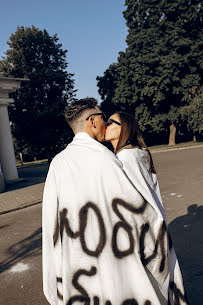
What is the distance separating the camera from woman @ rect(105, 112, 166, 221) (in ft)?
5.89

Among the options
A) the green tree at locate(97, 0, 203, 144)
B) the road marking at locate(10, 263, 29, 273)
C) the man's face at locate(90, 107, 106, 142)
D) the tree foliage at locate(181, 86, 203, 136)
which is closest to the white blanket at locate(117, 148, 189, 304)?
the man's face at locate(90, 107, 106, 142)

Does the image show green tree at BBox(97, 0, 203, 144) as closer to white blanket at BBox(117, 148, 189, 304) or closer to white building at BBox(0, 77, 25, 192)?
white building at BBox(0, 77, 25, 192)

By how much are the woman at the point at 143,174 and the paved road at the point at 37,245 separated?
1.17 meters

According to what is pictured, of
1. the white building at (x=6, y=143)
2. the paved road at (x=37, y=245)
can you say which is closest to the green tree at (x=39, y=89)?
the white building at (x=6, y=143)

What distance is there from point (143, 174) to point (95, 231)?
539 millimetres

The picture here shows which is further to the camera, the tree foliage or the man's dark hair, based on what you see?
the tree foliage

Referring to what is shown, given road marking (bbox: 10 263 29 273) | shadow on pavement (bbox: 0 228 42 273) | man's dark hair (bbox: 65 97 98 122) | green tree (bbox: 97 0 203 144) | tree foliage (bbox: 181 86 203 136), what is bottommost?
shadow on pavement (bbox: 0 228 42 273)

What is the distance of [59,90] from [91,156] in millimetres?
27127

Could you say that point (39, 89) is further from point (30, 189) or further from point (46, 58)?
point (30, 189)

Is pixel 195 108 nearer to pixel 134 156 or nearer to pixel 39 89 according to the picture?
pixel 39 89

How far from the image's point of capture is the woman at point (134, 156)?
1.80 meters

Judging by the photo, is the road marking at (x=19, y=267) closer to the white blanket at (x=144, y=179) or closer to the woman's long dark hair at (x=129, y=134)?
the white blanket at (x=144, y=179)

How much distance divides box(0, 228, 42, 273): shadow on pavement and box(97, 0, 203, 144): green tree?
2289 cm

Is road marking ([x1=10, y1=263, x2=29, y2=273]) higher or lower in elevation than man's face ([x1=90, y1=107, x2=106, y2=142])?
lower
